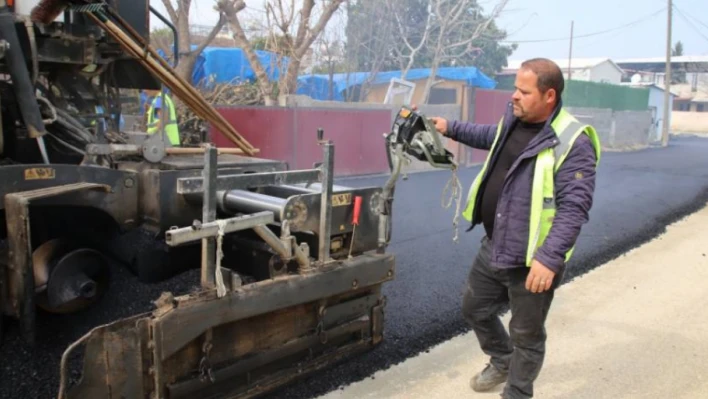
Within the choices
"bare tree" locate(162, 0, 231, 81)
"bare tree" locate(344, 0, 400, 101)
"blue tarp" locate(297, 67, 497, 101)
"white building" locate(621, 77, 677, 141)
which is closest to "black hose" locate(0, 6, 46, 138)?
"bare tree" locate(162, 0, 231, 81)

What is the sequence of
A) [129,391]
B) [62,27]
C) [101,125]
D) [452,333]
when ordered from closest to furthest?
[129,391] → [62,27] → [101,125] → [452,333]

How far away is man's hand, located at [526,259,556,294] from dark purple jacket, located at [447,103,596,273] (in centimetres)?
2

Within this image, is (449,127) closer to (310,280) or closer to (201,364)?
(310,280)

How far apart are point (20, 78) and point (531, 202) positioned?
238 centimetres

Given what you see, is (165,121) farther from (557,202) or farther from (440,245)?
A: (557,202)

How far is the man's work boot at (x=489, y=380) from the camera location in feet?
10.5

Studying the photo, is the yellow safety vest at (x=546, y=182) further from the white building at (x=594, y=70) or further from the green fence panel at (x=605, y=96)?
the white building at (x=594, y=70)

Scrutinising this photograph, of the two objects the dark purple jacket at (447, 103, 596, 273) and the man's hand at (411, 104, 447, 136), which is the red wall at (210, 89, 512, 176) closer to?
the man's hand at (411, 104, 447, 136)

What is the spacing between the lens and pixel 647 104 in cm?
2805

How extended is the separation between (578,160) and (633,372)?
160cm

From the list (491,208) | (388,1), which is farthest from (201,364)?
(388,1)

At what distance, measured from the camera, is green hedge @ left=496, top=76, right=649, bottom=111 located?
22656 mm

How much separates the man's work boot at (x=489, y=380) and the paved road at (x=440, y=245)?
1.55 feet

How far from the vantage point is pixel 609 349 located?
3828mm
